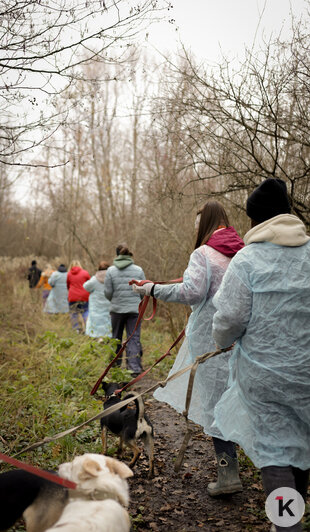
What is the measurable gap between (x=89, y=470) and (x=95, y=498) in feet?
0.41

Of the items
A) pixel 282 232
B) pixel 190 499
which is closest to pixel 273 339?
pixel 282 232

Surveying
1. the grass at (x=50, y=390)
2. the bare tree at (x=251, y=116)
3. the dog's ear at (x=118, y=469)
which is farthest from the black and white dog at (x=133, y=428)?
the bare tree at (x=251, y=116)

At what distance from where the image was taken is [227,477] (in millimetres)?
3648

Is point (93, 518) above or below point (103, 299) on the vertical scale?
above

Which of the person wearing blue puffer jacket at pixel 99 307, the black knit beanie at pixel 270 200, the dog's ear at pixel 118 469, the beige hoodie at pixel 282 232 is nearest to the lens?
the dog's ear at pixel 118 469

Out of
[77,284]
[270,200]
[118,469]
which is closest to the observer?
[118,469]

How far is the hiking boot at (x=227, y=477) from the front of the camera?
11.9 feet

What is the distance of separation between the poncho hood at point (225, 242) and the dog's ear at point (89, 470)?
2049mm

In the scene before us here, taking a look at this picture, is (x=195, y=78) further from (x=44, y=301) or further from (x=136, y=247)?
(x=44, y=301)

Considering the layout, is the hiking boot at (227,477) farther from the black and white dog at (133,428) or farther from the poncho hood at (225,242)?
the poncho hood at (225,242)

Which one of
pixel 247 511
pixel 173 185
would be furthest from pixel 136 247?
pixel 247 511

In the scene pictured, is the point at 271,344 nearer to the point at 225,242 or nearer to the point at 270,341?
the point at 270,341

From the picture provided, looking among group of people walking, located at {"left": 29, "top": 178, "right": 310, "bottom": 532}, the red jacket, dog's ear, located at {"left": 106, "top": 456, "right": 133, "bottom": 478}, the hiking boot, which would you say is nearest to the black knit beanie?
group of people walking, located at {"left": 29, "top": 178, "right": 310, "bottom": 532}

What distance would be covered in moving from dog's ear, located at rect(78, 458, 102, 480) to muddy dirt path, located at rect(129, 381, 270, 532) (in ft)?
4.82
